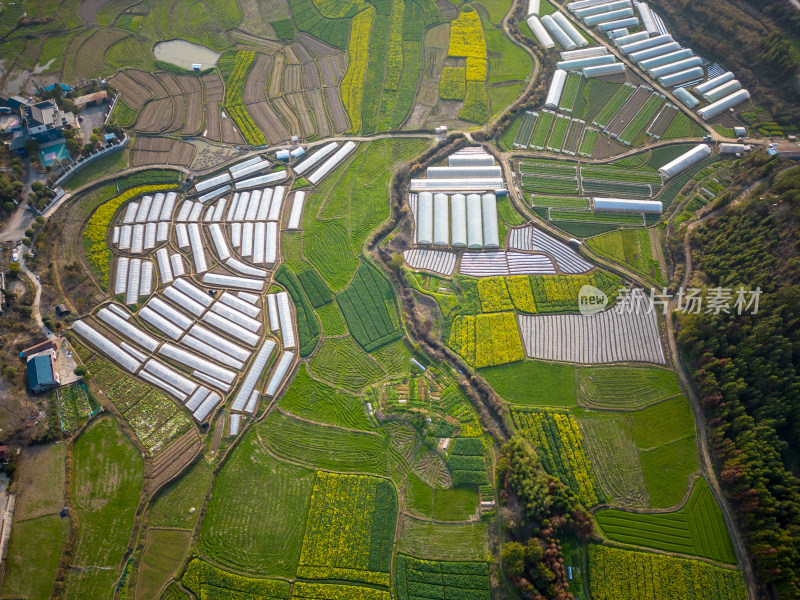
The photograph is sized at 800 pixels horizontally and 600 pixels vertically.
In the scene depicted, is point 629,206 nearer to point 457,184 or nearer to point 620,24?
point 457,184

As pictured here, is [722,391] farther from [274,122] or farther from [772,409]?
[274,122]

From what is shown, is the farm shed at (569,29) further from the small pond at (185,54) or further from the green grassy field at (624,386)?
the small pond at (185,54)

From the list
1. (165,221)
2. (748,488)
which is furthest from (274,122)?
(748,488)

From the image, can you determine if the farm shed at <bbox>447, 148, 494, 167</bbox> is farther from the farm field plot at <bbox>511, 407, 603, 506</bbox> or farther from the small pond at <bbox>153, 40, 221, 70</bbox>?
the small pond at <bbox>153, 40, 221, 70</bbox>

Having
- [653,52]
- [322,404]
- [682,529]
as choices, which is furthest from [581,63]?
[682,529]

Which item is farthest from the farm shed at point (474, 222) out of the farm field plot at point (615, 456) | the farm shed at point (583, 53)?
the farm shed at point (583, 53)
